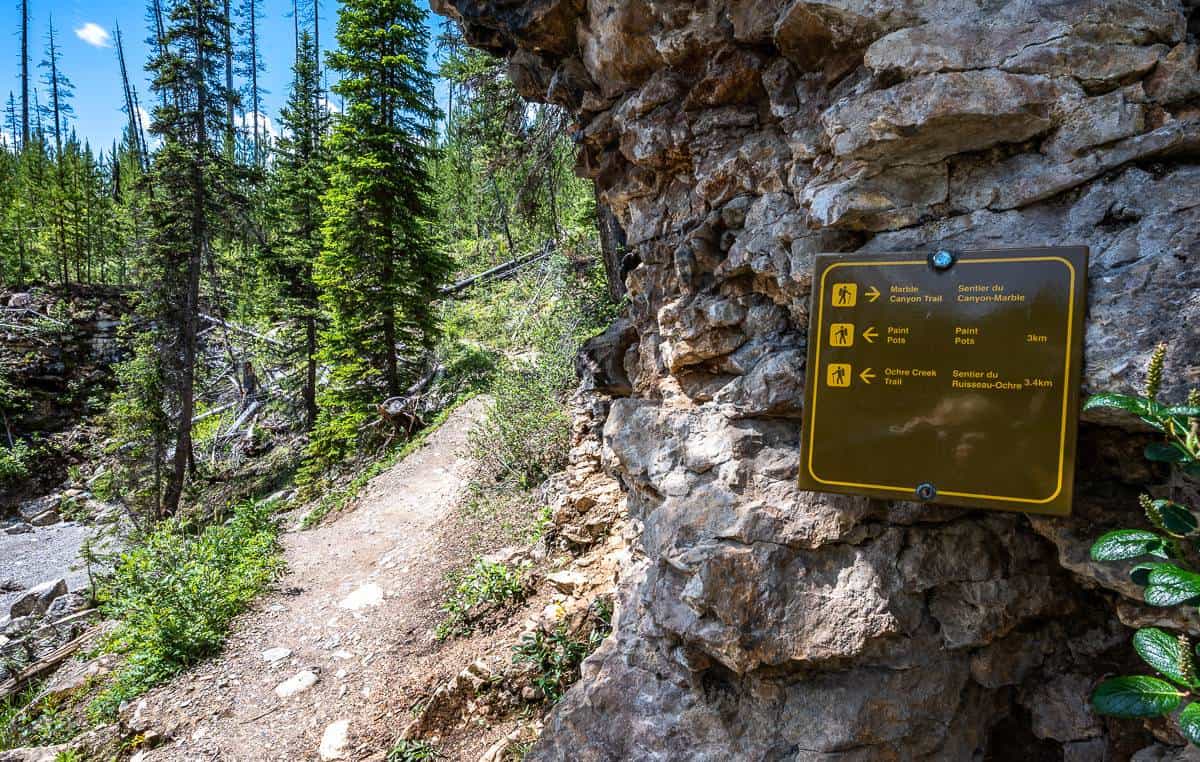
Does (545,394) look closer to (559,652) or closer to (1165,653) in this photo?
(559,652)

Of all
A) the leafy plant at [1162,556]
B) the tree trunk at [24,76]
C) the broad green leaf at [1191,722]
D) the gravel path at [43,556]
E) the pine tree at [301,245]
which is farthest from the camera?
the tree trunk at [24,76]

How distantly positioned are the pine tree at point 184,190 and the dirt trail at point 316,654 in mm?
7408

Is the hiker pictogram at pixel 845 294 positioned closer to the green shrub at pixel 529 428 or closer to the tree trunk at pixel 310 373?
the green shrub at pixel 529 428

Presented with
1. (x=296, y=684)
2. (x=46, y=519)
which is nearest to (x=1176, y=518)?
(x=296, y=684)

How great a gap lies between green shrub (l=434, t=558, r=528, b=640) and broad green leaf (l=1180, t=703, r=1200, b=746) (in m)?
4.58

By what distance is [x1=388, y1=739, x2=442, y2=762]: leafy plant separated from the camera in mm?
4012

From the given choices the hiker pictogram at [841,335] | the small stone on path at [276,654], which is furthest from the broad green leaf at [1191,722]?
the small stone on path at [276,654]

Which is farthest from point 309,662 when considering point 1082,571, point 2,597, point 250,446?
point 250,446

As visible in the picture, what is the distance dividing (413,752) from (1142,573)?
4084mm

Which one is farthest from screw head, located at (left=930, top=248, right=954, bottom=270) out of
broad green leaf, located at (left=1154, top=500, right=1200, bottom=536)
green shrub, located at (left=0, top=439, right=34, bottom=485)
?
green shrub, located at (left=0, top=439, right=34, bottom=485)

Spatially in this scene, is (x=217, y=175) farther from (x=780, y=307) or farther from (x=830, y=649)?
(x=830, y=649)

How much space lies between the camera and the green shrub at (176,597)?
582cm

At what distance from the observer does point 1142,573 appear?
5.94ft

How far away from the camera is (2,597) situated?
11.6 metres
